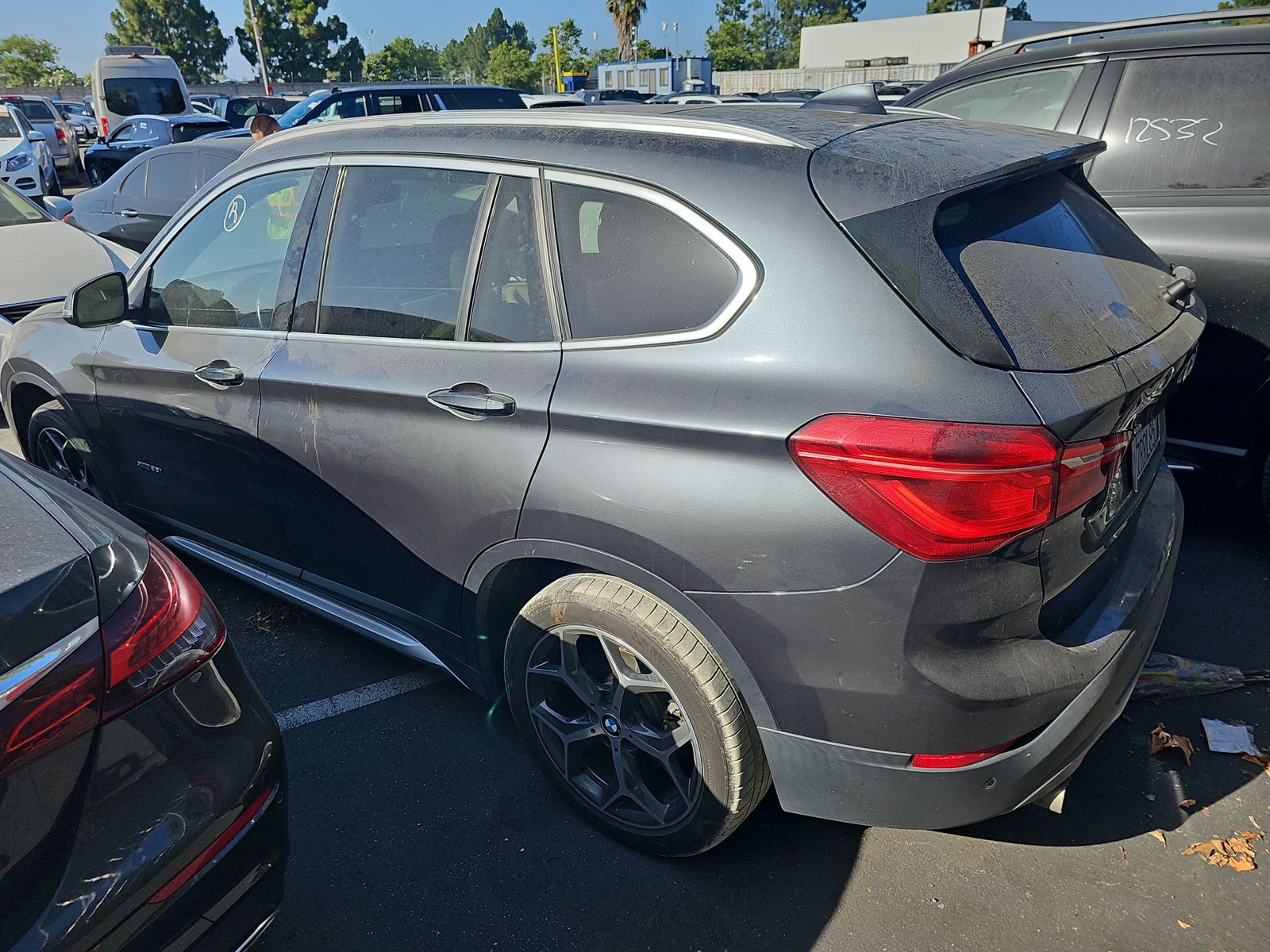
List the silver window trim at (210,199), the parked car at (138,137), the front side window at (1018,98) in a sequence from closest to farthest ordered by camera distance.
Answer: the silver window trim at (210,199) < the front side window at (1018,98) < the parked car at (138,137)

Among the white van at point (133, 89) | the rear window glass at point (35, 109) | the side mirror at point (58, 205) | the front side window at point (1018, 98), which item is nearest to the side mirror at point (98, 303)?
the front side window at point (1018, 98)

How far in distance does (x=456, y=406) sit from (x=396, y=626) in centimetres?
87

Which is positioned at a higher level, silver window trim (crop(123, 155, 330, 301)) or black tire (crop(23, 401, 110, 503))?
silver window trim (crop(123, 155, 330, 301))

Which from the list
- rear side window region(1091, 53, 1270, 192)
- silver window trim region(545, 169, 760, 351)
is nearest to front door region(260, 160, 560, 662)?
silver window trim region(545, 169, 760, 351)

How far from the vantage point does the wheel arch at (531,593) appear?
1999mm

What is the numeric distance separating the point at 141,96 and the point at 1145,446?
89.8 feet

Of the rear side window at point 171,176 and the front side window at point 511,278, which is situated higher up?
the front side window at point 511,278

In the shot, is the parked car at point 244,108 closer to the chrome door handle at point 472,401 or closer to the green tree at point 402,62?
the chrome door handle at point 472,401

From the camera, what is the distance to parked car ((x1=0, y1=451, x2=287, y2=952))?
1.43 metres

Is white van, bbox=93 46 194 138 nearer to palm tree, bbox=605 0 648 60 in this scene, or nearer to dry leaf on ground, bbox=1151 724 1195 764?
dry leaf on ground, bbox=1151 724 1195 764

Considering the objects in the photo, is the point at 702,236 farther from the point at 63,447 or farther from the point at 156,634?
the point at 63,447

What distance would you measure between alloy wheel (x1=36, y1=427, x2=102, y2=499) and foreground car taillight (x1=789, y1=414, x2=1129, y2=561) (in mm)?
3465

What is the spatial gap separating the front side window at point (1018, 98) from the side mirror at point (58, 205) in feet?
24.5

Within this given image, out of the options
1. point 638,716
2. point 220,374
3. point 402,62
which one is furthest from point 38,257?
point 402,62
